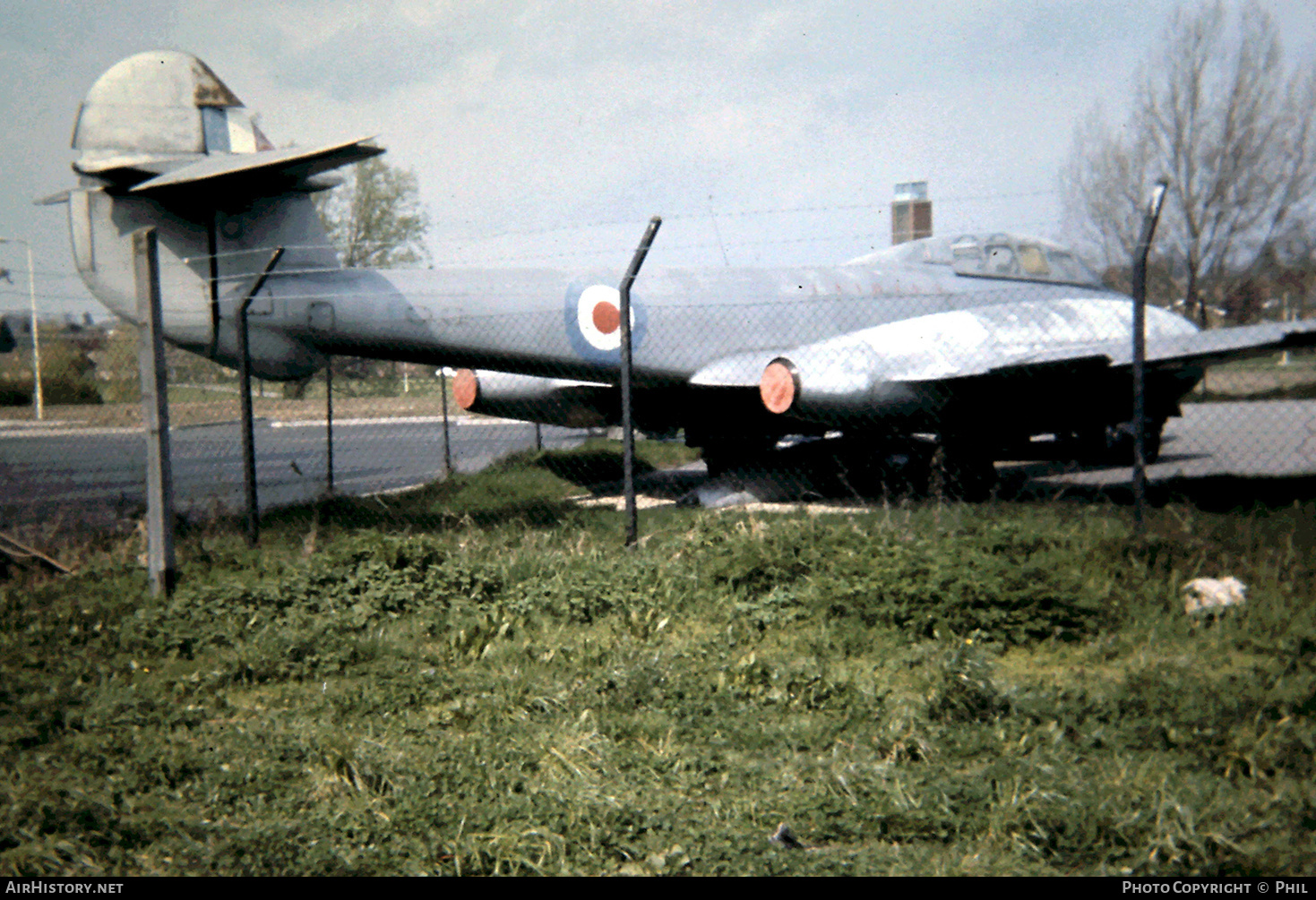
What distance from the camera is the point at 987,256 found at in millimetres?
10906

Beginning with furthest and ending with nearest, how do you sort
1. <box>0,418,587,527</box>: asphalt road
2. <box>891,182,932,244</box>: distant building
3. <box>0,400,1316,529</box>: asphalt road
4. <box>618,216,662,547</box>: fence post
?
1. <box>891,182,932,244</box>: distant building
2. <box>0,418,587,527</box>: asphalt road
3. <box>0,400,1316,529</box>: asphalt road
4. <box>618,216,662,547</box>: fence post

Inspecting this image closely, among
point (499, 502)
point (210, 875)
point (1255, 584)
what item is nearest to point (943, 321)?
point (1255, 584)

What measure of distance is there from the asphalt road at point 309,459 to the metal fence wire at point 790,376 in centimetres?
11

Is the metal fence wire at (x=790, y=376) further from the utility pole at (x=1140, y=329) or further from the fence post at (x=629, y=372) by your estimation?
the fence post at (x=629, y=372)

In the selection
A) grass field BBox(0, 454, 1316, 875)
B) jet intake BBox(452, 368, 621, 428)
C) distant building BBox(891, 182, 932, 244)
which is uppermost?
distant building BBox(891, 182, 932, 244)

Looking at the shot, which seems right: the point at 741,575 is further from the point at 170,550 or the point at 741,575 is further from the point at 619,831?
the point at 170,550

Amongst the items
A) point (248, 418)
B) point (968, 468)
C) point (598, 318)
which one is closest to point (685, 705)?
point (248, 418)

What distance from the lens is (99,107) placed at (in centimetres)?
698

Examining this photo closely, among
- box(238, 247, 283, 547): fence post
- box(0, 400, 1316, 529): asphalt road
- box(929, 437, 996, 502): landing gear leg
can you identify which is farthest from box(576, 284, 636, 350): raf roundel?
box(0, 400, 1316, 529): asphalt road

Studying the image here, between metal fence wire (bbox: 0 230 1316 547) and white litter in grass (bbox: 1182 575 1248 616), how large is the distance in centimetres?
229

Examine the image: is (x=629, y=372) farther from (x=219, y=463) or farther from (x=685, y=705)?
(x=219, y=463)

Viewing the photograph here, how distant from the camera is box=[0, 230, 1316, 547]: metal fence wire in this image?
25.6 ft

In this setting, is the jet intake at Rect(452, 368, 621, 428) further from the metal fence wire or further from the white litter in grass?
the white litter in grass

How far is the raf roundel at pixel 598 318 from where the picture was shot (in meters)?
8.92
